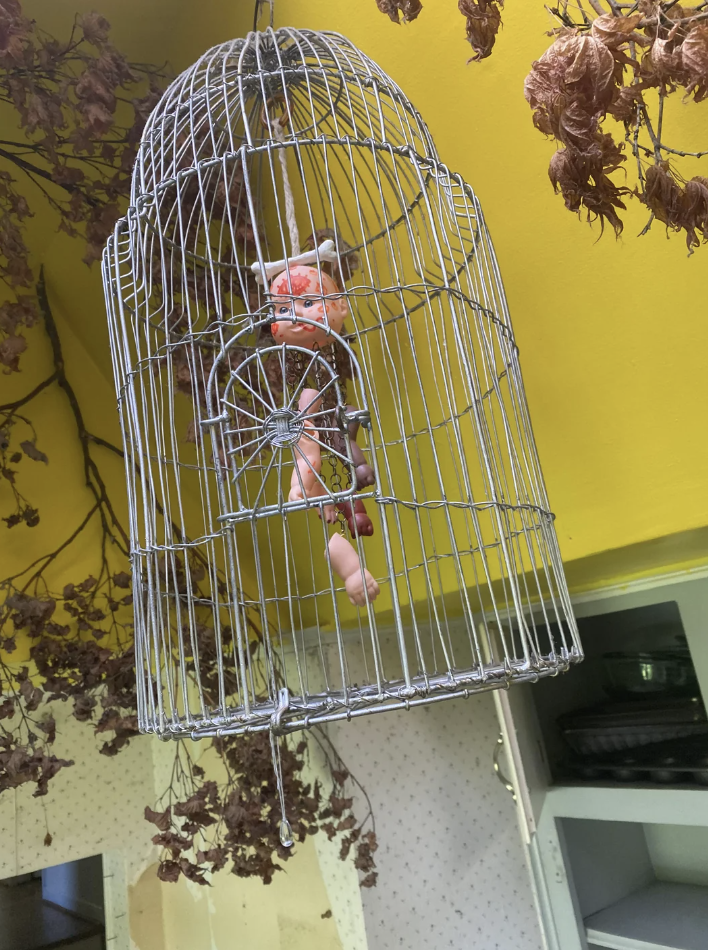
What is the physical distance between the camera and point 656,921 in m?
1.24

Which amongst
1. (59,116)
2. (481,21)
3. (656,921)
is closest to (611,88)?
(481,21)

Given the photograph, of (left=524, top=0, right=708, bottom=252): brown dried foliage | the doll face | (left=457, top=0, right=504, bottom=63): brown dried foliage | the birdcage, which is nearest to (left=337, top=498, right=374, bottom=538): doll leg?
the birdcage

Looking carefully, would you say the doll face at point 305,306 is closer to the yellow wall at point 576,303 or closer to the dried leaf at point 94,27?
the yellow wall at point 576,303

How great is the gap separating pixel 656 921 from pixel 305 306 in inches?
51.8

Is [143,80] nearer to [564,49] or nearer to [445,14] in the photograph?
[445,14]

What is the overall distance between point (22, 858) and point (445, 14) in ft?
5.65

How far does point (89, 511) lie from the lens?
4.62 feet

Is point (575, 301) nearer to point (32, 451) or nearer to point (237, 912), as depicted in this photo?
point (32, 451)

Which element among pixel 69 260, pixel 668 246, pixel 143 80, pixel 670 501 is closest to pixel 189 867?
pixel 670 501

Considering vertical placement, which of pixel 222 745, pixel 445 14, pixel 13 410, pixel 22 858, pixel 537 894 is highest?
pixel 445 14

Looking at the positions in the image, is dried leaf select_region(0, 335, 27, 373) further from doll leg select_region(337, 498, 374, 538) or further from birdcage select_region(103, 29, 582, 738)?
doll leg select_region(337, 498, 374, 538)

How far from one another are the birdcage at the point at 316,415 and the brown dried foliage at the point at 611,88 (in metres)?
0.19

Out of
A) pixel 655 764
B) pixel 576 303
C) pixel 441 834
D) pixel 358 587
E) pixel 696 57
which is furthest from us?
pixel 441 834

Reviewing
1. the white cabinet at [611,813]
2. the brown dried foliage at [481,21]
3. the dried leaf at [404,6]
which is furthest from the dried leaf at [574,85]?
the white cabinet at [611,813]
